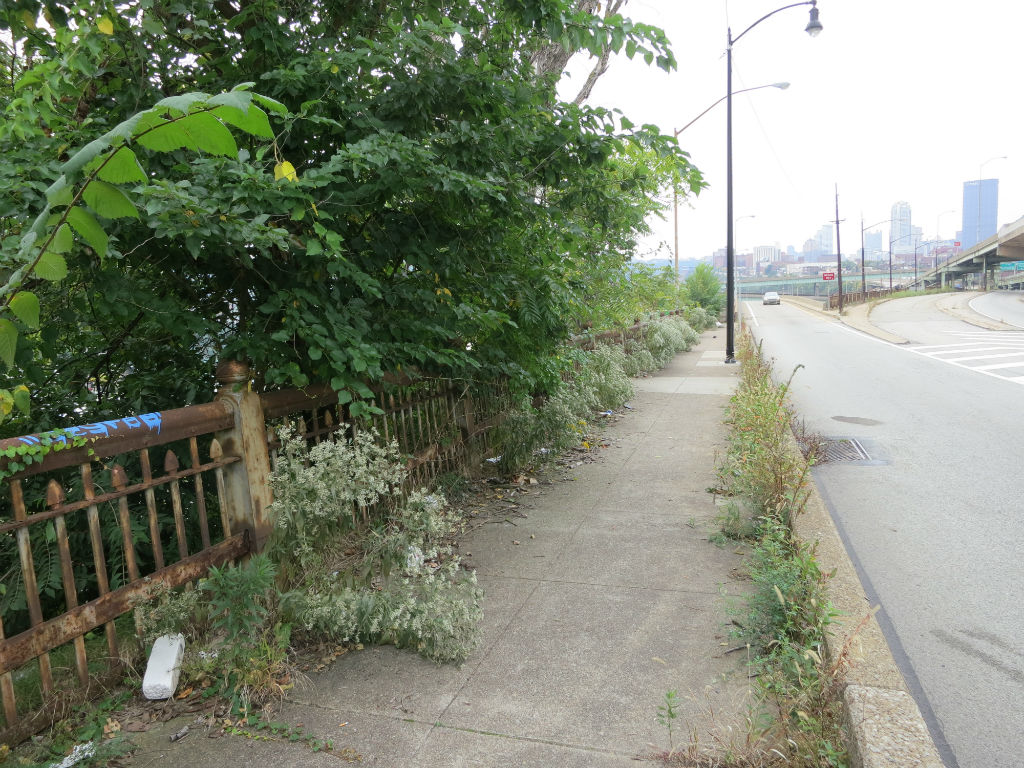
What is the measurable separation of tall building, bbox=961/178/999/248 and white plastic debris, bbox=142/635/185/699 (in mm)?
195010

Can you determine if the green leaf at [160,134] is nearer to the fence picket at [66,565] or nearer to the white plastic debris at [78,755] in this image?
the fence picket at [66,565]

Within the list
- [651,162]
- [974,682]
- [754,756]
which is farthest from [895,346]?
[754,756]

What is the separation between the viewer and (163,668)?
2.91 meters

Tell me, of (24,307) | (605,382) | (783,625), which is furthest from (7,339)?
(605,382)

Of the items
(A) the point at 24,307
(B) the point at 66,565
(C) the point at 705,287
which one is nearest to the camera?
(A) the point at 24,307

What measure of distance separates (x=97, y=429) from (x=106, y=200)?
184 cm

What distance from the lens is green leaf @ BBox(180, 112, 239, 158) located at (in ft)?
3.88

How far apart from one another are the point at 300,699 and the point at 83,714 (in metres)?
0.85

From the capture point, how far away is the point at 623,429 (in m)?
9.17

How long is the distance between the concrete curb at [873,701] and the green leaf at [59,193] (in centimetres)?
270

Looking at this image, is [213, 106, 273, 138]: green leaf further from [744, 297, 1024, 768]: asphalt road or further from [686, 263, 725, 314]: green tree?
[686, 263, 725, 314]: green tree

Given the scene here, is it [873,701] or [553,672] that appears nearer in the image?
[873,701]

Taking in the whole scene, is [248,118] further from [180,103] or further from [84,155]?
[84,155]

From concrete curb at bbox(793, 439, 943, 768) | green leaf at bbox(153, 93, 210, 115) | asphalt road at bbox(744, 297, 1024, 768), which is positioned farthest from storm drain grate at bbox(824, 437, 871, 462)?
green leaf at bbox(153, 93, 210, 115)
